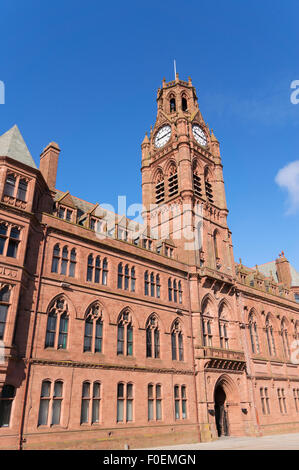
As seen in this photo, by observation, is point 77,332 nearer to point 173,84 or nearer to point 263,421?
point 263,421

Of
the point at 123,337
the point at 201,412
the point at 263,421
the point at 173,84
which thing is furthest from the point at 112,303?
the point at 173,84

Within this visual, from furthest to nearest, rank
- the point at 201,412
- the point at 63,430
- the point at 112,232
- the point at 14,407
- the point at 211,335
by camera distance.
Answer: the point at 211,335
the point at 112,232
the point at 201,412
the point at 63,430
the point at 14,407

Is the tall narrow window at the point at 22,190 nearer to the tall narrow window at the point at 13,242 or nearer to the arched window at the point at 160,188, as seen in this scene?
the tall narrow window at the point at 13,242

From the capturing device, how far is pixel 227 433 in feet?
116

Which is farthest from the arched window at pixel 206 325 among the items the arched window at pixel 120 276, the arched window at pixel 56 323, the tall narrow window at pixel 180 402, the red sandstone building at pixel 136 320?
the arched window at pixel 56 323

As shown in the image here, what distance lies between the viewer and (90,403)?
80.3ft

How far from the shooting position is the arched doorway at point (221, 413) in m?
35.2

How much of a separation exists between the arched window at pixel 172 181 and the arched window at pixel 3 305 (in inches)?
1037

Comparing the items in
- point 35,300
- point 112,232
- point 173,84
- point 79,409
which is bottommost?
point 79,409

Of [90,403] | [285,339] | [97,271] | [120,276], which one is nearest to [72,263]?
[97,271]

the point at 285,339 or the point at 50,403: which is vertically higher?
the point at 285,339

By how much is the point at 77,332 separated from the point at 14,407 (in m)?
6.31

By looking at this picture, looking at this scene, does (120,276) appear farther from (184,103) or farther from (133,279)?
(184,103)

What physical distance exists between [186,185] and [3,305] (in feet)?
86.2
